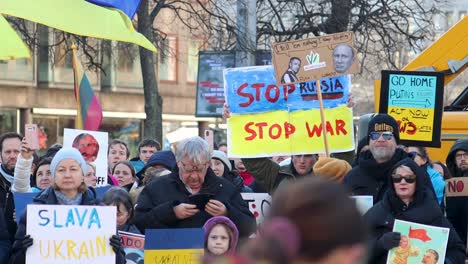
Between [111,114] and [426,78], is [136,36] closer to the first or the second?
[426,78]

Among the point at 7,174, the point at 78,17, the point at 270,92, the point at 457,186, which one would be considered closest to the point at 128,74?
the point at 270,92

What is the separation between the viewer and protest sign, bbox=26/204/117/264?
6.23m

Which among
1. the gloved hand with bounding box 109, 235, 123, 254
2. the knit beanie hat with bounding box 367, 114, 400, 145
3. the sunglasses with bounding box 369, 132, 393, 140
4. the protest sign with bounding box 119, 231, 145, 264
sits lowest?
the protest sign with bounding box 119, 231, 145, 264

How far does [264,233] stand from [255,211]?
565 centimetres

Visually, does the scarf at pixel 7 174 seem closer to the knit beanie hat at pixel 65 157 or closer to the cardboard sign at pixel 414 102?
the knit beanie hat at pixel 65 157

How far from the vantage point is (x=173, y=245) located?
666cm

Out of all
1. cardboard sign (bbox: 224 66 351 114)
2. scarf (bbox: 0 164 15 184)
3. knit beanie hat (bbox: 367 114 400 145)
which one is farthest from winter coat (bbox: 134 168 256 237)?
cardboard sign (bbox: 224 66 351 114)

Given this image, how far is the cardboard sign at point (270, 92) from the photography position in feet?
32.2

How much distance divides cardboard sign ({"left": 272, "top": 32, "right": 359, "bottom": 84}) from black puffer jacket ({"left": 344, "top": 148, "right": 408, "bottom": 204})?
2.18 metres

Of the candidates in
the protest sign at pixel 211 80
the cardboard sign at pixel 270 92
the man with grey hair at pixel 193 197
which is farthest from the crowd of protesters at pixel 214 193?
the protest sign at pixel 211 80

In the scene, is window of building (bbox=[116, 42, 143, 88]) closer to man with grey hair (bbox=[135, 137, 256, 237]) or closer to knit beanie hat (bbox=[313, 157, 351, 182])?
knit beanie hat (bbox=[313, 157, 351, 182])

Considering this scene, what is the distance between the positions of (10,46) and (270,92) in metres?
2.28

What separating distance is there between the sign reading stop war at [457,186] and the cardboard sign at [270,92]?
1387 millimetres

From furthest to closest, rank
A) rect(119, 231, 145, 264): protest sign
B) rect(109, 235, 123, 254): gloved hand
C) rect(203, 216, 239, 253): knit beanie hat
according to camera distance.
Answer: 1. rect(119, 231, 145, 264): protest sign
2. rect(203, 216, 239, 253): knit beanie hat
3. rect(109, 235, 123, 254): gloved hand
